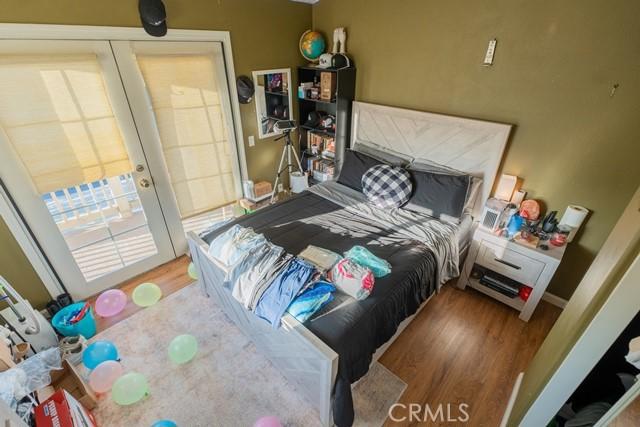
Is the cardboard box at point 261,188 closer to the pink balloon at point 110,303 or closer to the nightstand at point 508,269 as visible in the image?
the pink balloon at point 110,303

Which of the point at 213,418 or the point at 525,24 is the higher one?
the point at 525,24

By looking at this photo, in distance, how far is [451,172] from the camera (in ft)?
8.73

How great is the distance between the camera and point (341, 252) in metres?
2.09

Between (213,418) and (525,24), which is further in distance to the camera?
(525,24)

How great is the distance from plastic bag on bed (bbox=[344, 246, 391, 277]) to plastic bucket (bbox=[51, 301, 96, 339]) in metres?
2.01

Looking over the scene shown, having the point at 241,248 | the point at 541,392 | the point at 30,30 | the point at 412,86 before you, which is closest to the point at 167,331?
the point at 241,248

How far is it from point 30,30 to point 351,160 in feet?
8.47

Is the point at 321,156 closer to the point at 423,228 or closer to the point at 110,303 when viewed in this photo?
the point at 423,228

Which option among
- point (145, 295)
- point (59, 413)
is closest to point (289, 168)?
point (145, 295)

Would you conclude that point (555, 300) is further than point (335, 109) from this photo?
No

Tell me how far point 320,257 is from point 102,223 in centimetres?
198

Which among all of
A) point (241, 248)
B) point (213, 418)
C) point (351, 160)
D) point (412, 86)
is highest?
point (412, 86)

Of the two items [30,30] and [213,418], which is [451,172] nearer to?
[213,418]

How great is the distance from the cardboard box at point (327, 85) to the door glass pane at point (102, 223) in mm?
2090
